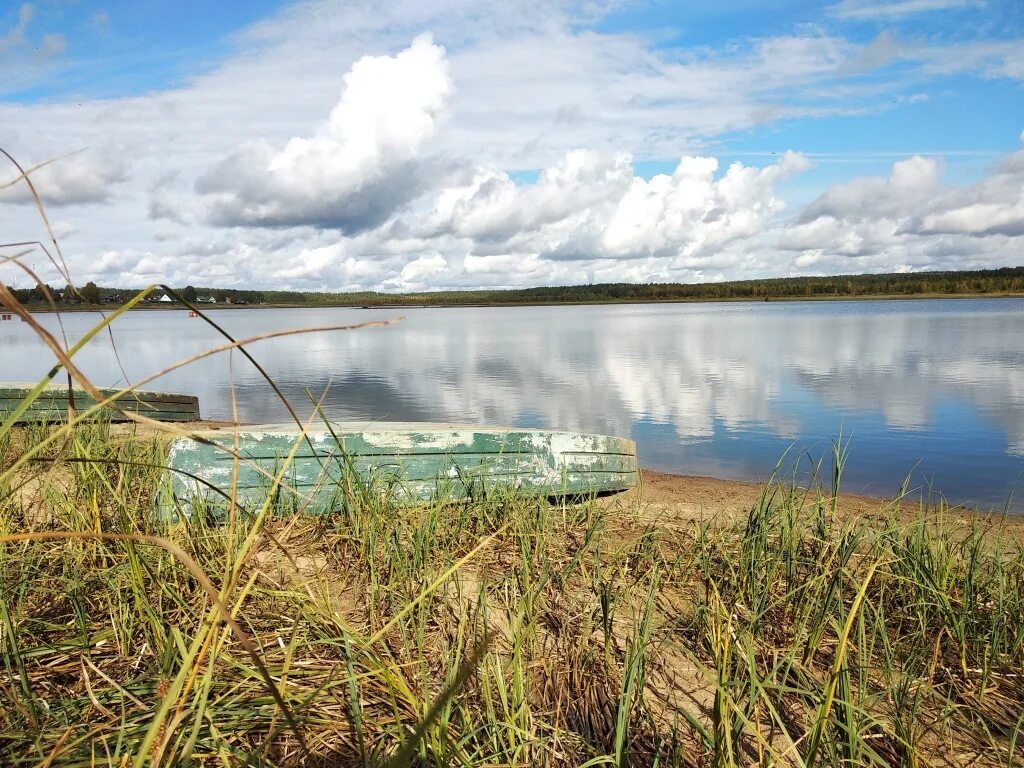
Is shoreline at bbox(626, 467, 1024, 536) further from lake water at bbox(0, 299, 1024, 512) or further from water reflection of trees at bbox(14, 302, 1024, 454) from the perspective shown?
water reflection of trees at bbox(14, 302, 1024, 454)

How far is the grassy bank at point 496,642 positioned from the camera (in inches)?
68.7

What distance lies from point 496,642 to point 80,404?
7.59 meters

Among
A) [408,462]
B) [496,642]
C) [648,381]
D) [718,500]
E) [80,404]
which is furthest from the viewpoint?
[648,381]

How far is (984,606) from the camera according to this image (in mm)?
2988

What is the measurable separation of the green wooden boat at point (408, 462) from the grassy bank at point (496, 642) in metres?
0.28

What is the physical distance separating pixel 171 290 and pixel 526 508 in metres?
2.96

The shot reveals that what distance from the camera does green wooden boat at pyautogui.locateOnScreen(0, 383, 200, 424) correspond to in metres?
6.46

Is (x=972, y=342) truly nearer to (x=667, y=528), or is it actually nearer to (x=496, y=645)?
(x=667, y=528)

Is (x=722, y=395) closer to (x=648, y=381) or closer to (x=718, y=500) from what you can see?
(x=648, y=381)

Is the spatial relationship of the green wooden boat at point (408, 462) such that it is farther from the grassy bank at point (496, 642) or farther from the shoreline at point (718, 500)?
the shoreline at point (718, 500)

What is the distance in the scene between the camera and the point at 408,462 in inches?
172

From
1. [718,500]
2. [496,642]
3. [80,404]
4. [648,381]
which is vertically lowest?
[718,500]

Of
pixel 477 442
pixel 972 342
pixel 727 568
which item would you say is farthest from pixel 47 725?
pixel 972 342

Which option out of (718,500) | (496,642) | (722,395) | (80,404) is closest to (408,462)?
(496,642)
